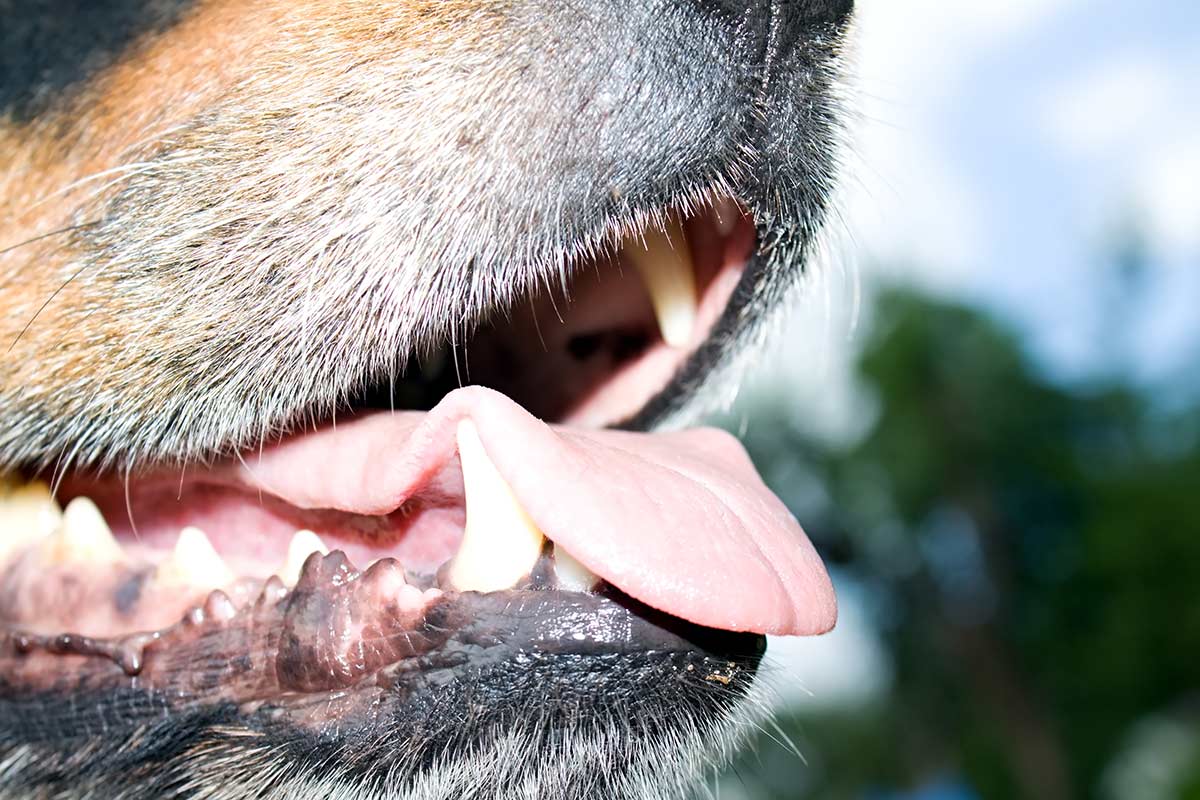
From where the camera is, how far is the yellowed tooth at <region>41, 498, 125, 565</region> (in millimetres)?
2342

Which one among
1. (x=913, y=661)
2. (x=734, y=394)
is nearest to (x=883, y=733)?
(x=913, y=661)

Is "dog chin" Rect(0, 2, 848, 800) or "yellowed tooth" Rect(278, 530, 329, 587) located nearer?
"dog chin" Rect(0, 2, 848, 800)

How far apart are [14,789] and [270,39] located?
5.57 feet

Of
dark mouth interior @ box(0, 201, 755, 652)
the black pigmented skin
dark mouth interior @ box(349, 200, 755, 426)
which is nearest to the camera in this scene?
the black pigmented skin

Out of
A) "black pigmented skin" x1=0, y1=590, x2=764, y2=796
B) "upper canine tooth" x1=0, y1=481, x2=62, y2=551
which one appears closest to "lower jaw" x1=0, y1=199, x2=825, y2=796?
"black pigmented skin" x1=0, y1=590, x2=764, y2=796

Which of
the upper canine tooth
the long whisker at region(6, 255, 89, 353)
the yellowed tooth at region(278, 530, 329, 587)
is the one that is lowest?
the upper canine tooth

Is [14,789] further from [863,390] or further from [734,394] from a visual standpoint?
[863,390]

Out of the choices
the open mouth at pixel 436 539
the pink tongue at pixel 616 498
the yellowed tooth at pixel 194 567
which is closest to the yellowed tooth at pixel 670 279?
the open mouth at pixel 436 539

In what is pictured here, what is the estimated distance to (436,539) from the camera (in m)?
2.32

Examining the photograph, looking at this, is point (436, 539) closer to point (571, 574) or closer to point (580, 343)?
point (571, 574)

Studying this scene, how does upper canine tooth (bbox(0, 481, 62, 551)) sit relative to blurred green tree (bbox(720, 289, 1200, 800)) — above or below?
above

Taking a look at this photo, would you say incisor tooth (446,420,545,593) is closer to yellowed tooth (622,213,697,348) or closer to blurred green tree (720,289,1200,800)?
yellowed tooth (622,213,697,348)

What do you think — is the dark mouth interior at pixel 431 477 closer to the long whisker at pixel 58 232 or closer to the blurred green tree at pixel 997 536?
the long whisker at pixel 58 232

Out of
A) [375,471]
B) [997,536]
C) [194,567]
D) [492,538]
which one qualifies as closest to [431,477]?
[375,471]
